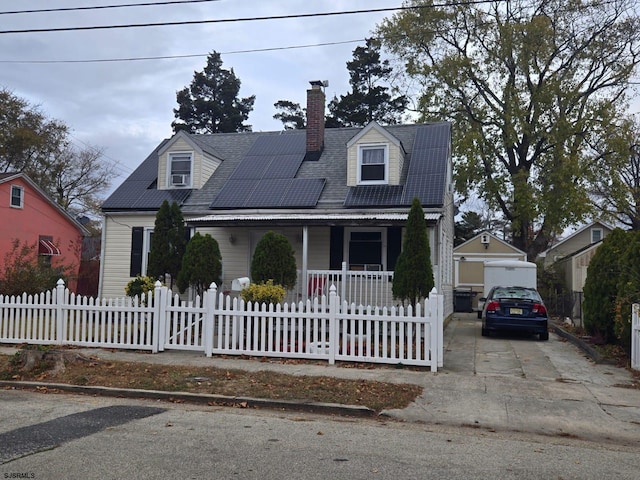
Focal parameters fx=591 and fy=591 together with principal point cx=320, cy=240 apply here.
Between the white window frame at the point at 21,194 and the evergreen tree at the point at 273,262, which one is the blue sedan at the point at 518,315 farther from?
the white window frame at the point at 21,194

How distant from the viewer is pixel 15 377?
30.7 feet

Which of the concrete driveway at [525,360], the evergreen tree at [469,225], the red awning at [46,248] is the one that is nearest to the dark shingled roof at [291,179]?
the concrete driveway at [525,360]

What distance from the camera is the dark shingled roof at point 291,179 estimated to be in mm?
17031

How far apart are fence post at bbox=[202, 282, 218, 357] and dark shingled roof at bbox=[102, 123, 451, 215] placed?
632cm

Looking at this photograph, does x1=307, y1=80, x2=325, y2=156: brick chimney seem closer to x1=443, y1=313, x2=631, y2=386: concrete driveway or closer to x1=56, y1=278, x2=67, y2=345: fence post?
x1=443, y1=313, x2=631, y2=386: concrete driveway

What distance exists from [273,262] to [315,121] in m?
7.37

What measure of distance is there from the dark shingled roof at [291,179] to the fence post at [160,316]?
20.9ft

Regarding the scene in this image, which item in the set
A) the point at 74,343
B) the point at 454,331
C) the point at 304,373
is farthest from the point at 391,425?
the point at 454,331

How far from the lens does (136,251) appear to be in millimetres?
18672

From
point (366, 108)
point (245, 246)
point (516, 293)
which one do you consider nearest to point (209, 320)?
point (245, 246)

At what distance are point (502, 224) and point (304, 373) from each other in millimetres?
52753

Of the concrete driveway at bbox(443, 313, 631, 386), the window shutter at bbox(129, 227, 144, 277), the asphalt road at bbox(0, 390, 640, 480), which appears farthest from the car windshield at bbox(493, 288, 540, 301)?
the window shutter at bbox(129, 227, 144, 277)

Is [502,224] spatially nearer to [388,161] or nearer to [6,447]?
[388,161]

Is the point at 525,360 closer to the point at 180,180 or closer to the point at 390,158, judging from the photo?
the point at 390,158
